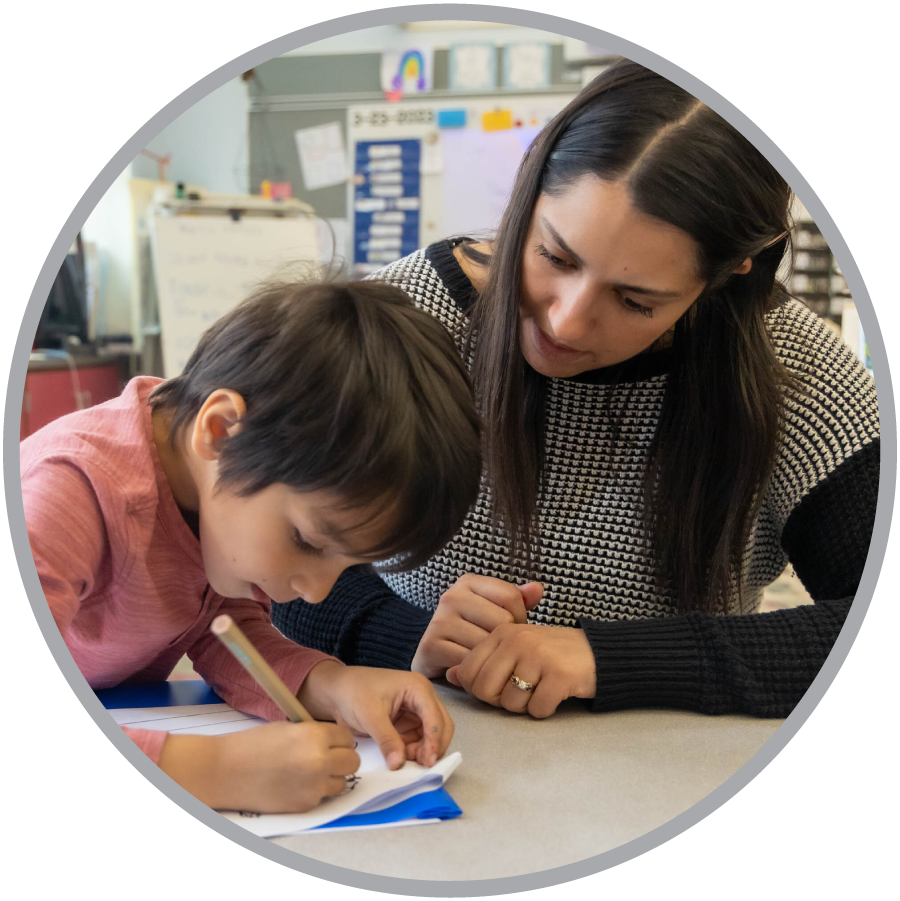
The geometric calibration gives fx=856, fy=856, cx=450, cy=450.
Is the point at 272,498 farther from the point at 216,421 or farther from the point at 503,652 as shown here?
the point at 503,652

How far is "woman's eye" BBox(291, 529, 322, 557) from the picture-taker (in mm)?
479

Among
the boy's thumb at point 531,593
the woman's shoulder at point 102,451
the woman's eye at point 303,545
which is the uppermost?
the woman's shoulder at point 102,451

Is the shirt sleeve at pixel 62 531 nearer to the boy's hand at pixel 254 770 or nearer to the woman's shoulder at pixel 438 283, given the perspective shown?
the boy's hand at pixel 254 770

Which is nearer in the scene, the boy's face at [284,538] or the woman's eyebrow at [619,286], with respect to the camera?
the boy's face at [284,538]

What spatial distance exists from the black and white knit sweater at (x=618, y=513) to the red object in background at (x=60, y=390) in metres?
1.10

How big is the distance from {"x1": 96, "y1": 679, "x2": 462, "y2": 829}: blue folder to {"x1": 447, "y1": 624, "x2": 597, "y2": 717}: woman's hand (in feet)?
0.33

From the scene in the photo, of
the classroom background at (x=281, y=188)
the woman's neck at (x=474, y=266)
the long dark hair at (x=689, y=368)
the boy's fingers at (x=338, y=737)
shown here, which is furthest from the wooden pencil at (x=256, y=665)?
the classroom background at (x=281, y=188)

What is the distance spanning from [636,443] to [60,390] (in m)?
1.48

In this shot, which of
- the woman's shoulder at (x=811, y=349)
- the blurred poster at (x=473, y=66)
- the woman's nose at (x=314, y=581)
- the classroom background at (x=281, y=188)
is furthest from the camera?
the classroom background at (x=281, y=188)

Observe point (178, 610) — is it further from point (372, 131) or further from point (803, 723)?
point (372, 131)

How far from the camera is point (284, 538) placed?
0.48 m

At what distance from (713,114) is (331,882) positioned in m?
0.53

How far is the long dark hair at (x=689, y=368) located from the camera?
1.96 feet

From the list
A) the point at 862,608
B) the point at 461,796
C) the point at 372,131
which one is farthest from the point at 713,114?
the point at 372,131
